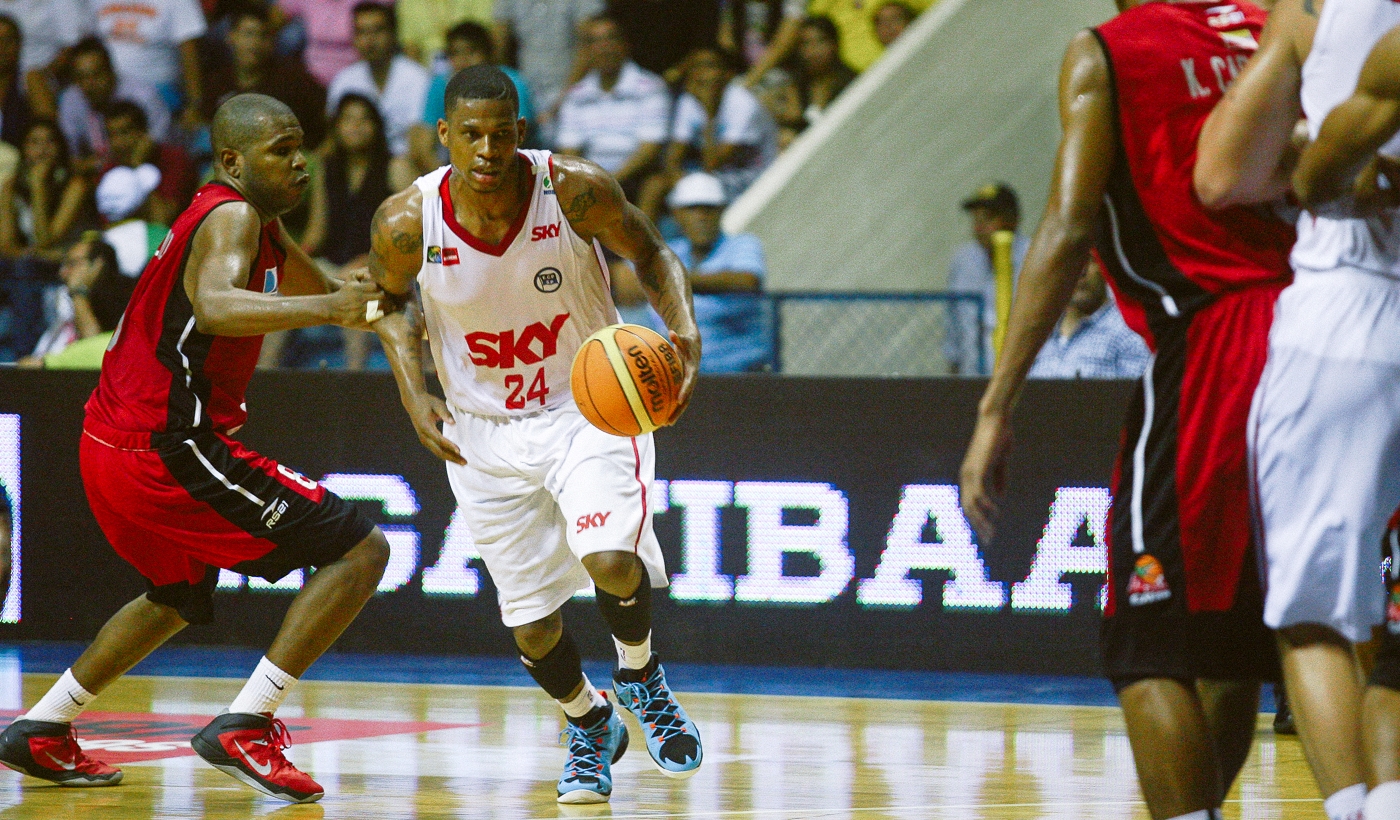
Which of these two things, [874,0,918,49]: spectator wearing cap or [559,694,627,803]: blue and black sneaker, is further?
[874,0,918,49]: spectator wearing cap

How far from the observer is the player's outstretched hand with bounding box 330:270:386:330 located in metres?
5.14

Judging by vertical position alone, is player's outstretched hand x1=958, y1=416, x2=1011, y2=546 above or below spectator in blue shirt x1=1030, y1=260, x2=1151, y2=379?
below

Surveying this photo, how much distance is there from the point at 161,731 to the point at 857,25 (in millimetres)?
7018

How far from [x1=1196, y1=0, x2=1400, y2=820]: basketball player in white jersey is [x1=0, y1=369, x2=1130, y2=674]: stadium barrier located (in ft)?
16.7

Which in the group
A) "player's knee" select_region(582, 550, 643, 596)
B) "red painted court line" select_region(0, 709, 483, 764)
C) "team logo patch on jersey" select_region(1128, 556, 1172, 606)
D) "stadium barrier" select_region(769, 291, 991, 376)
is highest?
"stadium barrier" select_region(769, 291, 991, 376)

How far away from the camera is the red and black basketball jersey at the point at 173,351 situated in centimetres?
568

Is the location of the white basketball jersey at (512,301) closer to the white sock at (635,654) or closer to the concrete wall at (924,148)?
the white sock at (635,654)

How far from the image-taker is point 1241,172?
328 cm

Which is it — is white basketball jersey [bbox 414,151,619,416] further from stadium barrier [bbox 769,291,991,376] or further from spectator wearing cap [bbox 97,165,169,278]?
spectator wearing cap [bbox 97,165,169,278]

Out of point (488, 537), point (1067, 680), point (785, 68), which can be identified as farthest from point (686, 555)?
point (785, 68)

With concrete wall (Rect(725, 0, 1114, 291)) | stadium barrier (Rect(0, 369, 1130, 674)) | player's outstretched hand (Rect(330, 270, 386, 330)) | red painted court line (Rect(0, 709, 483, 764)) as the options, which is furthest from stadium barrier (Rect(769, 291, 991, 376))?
player's outstretched hand (Rect(330, 270, 386, 330))

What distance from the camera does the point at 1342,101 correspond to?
3.13 m

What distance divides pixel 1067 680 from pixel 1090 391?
1332mm

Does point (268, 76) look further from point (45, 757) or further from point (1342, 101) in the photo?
point (1342, 101)
